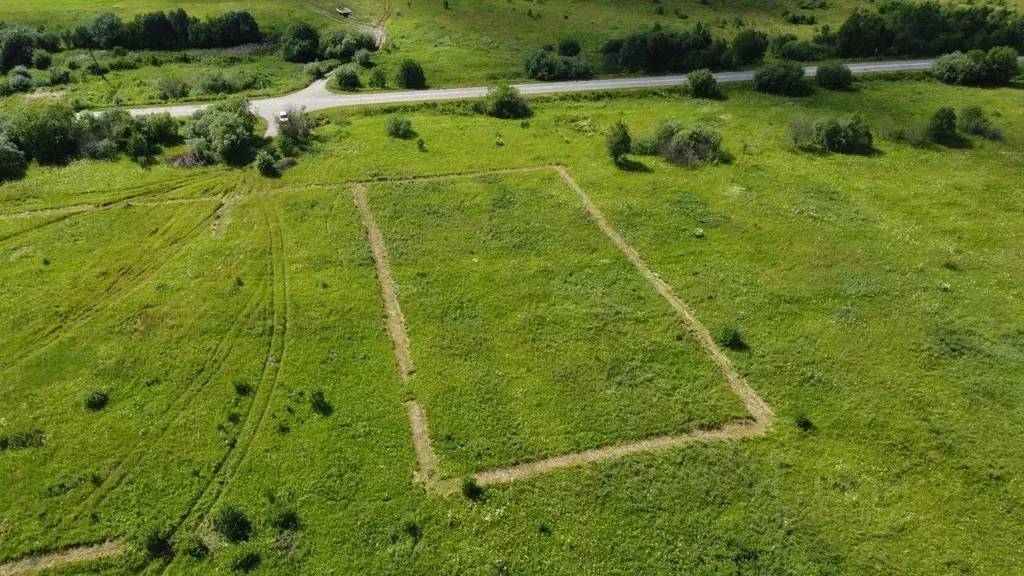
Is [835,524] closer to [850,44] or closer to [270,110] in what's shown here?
[270,110]

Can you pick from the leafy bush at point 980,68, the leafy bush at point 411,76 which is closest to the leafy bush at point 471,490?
the leafy bush at point 411,76

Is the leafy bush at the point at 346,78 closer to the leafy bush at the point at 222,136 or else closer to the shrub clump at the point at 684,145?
the leafy bush at the point at 222,136

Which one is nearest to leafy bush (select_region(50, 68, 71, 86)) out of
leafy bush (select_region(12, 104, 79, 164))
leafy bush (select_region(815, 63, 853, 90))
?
leafy bush (select_region(12, 104, 79, 164))

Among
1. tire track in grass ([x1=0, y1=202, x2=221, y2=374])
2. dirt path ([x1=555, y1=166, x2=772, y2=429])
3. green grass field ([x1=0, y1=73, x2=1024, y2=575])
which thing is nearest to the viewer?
green grass field ([x1=0, y1=73, x2=1024, y2=575])

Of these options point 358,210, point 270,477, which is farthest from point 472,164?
point 270,477

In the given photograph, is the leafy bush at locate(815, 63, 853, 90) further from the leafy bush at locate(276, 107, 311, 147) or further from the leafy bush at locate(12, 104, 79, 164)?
the leafy bush at locate(12, 104, 79, 164)

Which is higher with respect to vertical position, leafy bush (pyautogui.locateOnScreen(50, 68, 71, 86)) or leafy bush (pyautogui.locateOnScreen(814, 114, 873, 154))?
leafy bush (pyautogui.locateOnScreen(50, 68, 71, 86))
